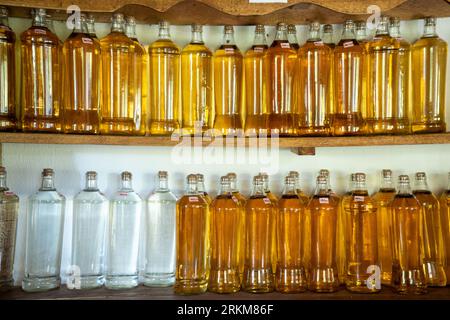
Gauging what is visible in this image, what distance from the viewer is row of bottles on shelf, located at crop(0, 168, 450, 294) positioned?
1.44 m

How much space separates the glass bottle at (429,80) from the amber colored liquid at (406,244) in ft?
0.76

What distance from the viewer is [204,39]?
5.34ft

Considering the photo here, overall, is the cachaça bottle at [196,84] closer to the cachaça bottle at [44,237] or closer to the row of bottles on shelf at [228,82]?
the row of bottles on shelf at [228,82]

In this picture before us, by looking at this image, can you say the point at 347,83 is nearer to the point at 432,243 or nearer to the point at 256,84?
the point at 256,84

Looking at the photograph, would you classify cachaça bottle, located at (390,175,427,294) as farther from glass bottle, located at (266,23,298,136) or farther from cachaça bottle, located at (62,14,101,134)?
cachaça bottle, located at (62,14,101,134)

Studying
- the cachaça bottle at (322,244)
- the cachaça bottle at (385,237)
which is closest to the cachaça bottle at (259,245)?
the cachaça bottle at (322,244)

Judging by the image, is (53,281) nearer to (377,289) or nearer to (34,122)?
(34,122)

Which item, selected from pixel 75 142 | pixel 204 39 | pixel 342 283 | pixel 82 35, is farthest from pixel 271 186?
pixel 82 35

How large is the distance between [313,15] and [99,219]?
89cm

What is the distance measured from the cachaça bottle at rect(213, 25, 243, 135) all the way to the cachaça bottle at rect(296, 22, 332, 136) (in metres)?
0.18

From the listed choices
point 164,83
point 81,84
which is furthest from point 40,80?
point 164,83

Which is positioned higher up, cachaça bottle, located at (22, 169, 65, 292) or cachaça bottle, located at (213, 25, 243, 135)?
cachaça bottle, located at (213, 25, 243, 135)

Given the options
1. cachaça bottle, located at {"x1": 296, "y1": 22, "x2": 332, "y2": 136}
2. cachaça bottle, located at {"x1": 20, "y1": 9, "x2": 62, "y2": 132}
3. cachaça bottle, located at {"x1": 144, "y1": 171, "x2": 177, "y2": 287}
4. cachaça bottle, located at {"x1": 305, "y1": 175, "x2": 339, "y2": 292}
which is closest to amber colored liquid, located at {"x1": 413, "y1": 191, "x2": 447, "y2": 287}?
A: cachaça bottle, located at {"x1": 305, "y1": 175, "x2": 339, "y2": 292}

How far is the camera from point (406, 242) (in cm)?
145
